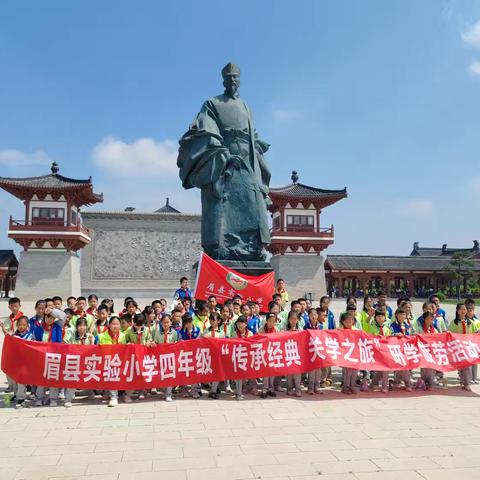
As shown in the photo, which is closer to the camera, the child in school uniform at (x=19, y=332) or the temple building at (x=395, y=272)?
the child in school uniform at (x=19, y=332)

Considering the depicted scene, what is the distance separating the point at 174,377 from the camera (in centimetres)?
569

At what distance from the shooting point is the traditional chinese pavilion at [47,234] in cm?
2881

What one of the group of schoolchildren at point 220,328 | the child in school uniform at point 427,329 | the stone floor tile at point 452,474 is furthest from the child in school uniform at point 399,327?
the stone floor tile at point 452,474

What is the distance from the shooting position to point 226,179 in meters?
9.58

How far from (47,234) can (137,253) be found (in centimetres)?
608

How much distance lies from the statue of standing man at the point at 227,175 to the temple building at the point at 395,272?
30.2 m

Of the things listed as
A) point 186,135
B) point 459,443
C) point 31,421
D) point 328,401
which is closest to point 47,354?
point 31,421

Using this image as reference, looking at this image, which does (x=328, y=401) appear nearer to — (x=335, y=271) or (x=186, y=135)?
(x=186, y=135)

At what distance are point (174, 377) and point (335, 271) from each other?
3459 cm

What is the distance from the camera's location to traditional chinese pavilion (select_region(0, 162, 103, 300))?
94.5ft

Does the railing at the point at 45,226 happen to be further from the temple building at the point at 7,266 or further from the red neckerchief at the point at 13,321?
the red neckerchief at the point at 13,321

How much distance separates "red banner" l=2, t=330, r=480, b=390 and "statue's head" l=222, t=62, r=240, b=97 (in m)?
6.18

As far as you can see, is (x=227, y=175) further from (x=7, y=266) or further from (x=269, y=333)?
(x=7, y=266)

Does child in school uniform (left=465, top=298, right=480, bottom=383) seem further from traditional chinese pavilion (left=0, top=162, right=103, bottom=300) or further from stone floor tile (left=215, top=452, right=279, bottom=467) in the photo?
traditional chinese pavilion (left=0, top=162, right=103, bottom=300)
